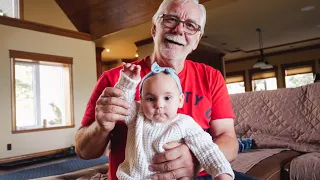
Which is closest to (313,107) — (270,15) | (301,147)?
(301,147)

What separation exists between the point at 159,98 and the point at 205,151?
0.85 feet

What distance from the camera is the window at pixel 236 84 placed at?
1165 cm

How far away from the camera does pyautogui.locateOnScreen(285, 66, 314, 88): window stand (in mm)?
9891

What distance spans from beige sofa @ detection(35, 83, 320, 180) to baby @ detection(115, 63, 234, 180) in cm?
85

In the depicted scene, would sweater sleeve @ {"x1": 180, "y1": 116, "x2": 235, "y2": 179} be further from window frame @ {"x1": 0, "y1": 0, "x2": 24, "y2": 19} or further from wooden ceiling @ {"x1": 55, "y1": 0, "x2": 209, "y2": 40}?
window frame @ {"x1": 0, "y1": 0, "x2": 24, "y2": 19}

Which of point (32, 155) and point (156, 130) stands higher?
point (156, 130)

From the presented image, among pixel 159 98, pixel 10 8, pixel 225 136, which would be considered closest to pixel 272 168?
pixel 225 136

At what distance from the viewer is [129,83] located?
952 mm

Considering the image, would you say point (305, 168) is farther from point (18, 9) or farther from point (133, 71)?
point (18, 9)

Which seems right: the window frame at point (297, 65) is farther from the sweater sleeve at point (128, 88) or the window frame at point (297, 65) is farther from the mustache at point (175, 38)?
the sweater sleeve at point (128, 88)

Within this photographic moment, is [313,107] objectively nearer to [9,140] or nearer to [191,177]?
[191,177]

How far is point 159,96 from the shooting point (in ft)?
3.15

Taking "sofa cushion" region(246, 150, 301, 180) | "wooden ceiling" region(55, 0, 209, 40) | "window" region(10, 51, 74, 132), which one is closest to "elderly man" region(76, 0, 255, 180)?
"sofa cushion" region(246, 150, 301, 180)

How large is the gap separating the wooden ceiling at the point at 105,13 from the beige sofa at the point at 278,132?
3.38m
